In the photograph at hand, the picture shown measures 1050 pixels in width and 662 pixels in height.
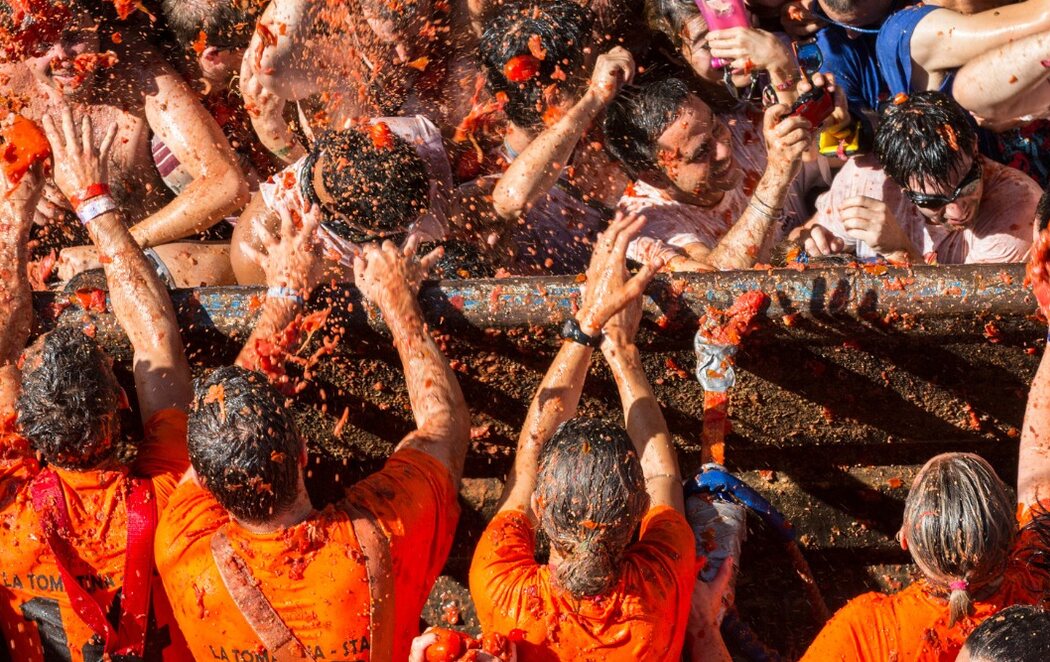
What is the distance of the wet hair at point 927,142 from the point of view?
4.98 m

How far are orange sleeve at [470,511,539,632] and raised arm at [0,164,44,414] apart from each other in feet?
6.66

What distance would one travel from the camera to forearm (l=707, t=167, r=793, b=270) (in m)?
5.38

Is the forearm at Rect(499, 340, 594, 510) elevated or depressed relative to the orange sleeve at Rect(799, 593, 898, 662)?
elevated

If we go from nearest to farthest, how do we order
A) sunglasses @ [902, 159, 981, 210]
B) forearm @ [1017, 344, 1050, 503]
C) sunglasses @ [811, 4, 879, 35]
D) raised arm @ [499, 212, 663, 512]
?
forearm @ [1017, 344, 1050, 503], raised arm @ [499, 212, 663, 512], sunglasses @ [902, 159, 981, 210], sunglasses @ [811, 4, 879, 35]

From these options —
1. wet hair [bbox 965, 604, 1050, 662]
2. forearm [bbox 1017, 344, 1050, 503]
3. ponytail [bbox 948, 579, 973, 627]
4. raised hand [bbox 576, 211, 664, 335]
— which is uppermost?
raised hand [bbox 576, 211, 664, 335]

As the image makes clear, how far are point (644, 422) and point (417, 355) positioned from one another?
853 millimetres

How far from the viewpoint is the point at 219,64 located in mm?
6520

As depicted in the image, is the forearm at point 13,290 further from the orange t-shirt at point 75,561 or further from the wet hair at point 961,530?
the wet hair at point 961,530

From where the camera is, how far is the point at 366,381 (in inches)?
208

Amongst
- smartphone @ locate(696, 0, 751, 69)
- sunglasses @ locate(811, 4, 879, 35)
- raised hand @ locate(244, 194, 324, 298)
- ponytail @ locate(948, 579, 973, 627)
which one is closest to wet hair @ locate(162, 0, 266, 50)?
raised hand @ locate(244, 194, 324, 298)

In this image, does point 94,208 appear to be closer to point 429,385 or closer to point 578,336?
point 429,385

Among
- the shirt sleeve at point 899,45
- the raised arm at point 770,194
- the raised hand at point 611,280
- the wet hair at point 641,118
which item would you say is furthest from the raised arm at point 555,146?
the shirt sleeve at point 899,45

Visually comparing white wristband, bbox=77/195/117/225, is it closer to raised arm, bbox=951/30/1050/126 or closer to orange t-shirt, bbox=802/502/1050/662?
orange t-shirt, bbox=802/502/1050/662

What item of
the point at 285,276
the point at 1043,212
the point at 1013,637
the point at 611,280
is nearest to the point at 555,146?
the point at 611,280
